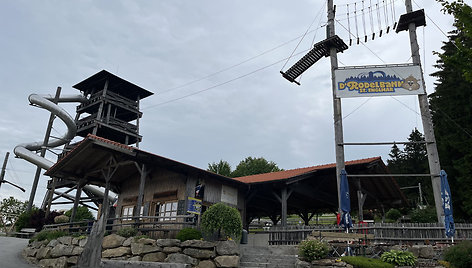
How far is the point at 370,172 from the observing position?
730 inches

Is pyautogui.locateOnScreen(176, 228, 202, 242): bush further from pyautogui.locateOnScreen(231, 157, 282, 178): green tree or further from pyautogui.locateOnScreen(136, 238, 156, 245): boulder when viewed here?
pyautogui.locateOnScreen(231, 157, 282, 178): green tree

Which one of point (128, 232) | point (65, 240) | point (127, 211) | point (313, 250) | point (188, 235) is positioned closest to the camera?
point (313, 250)

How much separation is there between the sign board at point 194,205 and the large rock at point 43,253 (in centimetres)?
682

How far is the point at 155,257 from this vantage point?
1252 cm

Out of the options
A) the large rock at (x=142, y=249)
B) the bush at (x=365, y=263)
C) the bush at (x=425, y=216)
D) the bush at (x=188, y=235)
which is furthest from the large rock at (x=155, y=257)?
the bush at (x=425, y=216)

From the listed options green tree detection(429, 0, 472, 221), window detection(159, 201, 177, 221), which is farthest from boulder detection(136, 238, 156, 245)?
green tree detection(429, 0, 472, 221)

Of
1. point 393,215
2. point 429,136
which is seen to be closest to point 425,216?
point 393,215

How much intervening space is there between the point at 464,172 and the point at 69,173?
900 inches

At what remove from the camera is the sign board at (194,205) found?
51.9 feet

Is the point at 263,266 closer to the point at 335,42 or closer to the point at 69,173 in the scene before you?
the point at 335,42

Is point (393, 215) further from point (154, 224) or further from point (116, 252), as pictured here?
point (116, 252)

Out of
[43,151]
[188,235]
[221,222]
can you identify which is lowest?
[188,235]

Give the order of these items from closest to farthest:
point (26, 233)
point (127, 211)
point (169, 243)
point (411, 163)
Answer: point (169, 243), point (127, 211), point (26, 233), point (411, 163)

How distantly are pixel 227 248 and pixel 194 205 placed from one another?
4.37 m
